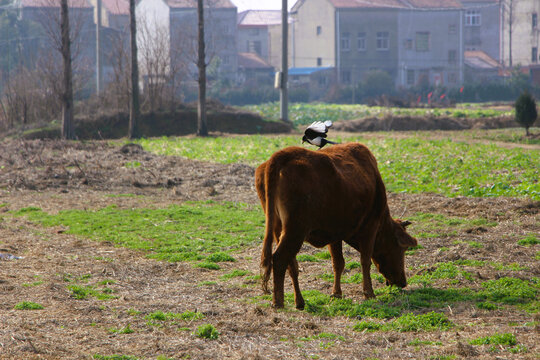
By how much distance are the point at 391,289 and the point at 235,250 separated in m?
3.30

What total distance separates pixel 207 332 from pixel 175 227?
6188 millimetres

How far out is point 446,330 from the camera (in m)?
6.09

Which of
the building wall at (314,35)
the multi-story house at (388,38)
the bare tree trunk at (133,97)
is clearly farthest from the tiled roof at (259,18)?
the bare tree trunk at (133,97)

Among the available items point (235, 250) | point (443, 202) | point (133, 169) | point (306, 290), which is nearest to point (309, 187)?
point (306, 290)

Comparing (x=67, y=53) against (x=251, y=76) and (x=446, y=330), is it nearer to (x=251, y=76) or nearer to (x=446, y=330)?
(x=446, y=330)

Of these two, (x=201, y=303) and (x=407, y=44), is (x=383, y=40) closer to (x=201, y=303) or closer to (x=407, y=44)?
(x=407, y=44)

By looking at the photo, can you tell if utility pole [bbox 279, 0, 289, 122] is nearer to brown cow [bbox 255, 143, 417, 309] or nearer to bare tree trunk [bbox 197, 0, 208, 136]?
bare tree trunk [bbox 197, 0, 208, 136]

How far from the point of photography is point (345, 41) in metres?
70.7

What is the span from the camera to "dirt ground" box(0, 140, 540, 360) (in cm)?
561

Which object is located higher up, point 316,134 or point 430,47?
point 430,47

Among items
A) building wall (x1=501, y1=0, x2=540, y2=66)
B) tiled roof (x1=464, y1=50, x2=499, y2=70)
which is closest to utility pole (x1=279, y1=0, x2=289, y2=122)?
tiled roof (x1=464, y1=50, x2=499, y2=70)

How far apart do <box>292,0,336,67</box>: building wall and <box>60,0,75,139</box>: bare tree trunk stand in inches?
1719

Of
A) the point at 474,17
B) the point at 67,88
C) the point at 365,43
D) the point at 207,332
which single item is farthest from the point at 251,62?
the point at 207,332

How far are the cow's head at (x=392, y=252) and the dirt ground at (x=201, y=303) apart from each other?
1.42 ft
